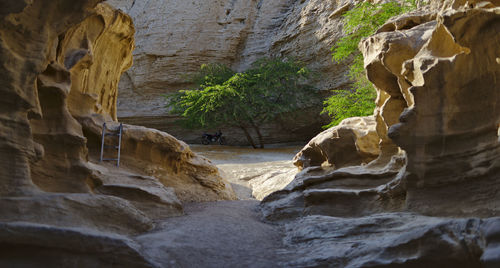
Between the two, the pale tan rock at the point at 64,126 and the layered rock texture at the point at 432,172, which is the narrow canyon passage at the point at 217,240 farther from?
the pale tan rock at the point at 64,126

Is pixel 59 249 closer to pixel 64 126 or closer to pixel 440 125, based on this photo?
pixel 64 126

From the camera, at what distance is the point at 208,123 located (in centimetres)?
2320

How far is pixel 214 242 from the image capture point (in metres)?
5.38

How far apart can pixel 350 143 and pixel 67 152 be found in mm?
6444

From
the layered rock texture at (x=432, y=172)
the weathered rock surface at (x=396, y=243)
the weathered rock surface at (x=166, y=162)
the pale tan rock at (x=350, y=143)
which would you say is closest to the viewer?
the weathered rock surface at (x=396, y=243)

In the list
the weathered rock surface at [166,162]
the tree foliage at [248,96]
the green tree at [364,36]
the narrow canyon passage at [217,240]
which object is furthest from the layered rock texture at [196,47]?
the narrow canyon passage at [217,240]

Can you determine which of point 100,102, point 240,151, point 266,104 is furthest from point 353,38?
point 100,102

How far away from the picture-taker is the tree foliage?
73.3 feet

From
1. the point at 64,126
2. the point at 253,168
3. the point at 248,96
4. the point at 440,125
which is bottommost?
the point at 253,168

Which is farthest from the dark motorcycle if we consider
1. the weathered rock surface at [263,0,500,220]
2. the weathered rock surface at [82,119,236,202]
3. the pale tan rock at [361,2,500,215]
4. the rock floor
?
the pale tan rock at [361,2,500,215]

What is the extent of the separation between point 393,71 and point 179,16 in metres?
22.5

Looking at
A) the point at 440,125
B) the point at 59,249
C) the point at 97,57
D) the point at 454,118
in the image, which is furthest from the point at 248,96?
the point at 59,249

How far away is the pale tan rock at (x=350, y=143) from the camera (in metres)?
8.90

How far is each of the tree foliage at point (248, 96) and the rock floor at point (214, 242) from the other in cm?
1539
